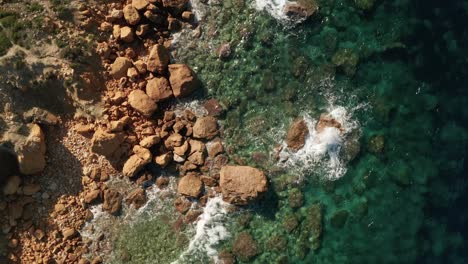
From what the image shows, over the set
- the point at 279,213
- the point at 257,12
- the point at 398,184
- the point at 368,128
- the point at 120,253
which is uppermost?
the point at 257,12

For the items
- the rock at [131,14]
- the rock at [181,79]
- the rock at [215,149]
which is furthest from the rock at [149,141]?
the rock at [131,14]

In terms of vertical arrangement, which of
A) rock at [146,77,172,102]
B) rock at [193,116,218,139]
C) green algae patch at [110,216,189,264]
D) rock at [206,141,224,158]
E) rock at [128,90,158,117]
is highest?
rock at [146,77,172,102]

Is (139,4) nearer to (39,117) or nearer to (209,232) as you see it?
(39,117)

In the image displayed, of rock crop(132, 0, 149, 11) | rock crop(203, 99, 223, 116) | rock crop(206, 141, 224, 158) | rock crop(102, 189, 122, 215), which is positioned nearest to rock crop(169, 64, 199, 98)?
rock crop(203, 99, 223, 116)

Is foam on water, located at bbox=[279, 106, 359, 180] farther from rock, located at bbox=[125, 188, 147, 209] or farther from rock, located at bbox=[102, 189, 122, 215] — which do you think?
rock, located at bbox=[102, 189, 122, 215]

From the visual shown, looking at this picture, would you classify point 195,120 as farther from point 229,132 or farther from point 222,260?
point 222,260

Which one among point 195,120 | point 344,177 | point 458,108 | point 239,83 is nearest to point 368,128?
point 344,177
